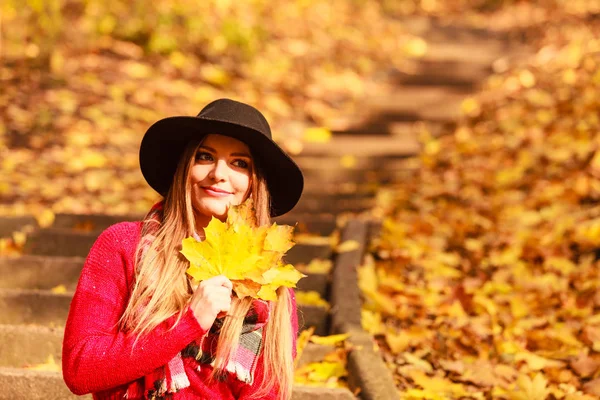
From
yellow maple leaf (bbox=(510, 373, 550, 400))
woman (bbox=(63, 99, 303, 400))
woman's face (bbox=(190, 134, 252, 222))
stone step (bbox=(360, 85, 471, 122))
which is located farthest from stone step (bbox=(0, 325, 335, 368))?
stone step (bbox=(360, 85, 471, 122))

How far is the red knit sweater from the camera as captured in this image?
181 centimetres

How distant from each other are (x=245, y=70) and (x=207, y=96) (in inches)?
47.1

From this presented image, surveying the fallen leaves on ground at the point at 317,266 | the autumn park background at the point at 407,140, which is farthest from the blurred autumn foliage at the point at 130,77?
the fallen leaves on ground at the point at 317,266

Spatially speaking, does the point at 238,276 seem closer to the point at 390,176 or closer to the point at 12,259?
the point at 12,259

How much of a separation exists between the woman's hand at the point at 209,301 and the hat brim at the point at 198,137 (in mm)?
463

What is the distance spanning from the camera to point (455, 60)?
10.2 metres

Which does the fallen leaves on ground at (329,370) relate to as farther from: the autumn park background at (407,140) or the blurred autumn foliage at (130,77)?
the blurred autumn foliage at (130,77)

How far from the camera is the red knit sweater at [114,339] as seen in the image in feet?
5.92

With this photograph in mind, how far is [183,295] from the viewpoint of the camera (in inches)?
77.2

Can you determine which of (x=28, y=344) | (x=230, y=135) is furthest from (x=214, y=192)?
(x=28, y=344)

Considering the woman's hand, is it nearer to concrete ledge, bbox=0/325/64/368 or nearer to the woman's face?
the woman's face

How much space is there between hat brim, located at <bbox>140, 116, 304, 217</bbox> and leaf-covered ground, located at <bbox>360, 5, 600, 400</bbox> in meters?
1.14

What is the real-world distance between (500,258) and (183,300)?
2863 millimetres

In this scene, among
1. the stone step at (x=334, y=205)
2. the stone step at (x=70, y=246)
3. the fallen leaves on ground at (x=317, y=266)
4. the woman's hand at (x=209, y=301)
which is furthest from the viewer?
the stone step at (x=334, y=205)
